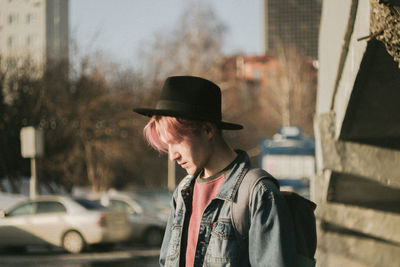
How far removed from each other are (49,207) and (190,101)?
1331 cm

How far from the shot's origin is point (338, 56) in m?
4.91

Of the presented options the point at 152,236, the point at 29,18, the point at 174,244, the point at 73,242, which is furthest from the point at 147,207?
the point at 29,18

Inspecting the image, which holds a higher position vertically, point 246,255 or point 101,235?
point 246,255

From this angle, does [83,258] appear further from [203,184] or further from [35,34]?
[35,34]

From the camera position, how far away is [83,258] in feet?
46.2

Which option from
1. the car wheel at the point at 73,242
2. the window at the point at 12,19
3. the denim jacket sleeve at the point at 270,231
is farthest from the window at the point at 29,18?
the denim jacket sleeve at the point at 270,231

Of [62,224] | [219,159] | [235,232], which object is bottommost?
[62,224]

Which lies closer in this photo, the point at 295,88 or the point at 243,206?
the point at 243,206

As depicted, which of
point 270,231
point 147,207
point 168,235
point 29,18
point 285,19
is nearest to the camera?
point 270,231

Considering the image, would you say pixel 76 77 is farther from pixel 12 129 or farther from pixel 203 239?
pixel 203 239

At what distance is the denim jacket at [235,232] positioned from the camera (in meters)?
2.37

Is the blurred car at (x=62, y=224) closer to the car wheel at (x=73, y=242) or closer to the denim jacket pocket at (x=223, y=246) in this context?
the car wheel at (x=73, y=242)

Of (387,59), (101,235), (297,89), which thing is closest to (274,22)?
(297,89)

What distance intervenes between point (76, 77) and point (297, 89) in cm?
2341
